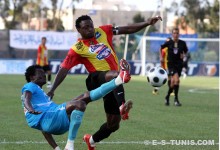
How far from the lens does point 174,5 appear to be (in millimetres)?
81000

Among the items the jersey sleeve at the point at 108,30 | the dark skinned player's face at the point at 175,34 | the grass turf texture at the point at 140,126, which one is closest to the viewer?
the jersey sleeve at the point at 108,30

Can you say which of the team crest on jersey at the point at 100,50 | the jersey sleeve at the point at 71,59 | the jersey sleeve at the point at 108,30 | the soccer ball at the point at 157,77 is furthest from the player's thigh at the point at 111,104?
the soccer ball at the point at 157,77

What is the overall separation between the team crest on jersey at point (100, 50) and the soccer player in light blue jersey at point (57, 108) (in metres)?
0.80

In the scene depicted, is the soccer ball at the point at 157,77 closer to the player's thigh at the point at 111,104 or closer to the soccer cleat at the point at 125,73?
the player's thigh at the point at 111,104

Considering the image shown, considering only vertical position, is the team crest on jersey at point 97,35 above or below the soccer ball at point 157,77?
above

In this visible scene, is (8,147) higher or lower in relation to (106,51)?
lower

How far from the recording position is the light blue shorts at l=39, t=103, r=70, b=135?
821 centimetres

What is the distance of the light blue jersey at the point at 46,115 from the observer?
8.22 metres

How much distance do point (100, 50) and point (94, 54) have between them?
100 millimetres

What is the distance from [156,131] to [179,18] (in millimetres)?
67128

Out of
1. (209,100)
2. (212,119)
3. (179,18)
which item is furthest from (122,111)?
(179,18)

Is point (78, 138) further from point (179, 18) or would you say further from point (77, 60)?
point (179, 18)

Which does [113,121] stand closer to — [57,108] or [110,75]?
[110,75]

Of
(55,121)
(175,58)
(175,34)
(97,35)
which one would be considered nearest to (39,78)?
(55,121)
